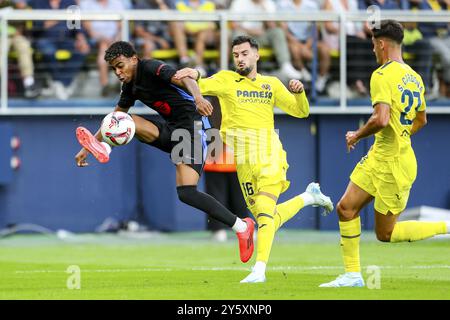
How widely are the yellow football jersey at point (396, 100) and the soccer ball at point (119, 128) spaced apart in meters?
2.40

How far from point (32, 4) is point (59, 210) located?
11.1ft

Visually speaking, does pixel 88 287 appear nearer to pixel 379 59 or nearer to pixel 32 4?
pixel 379 59

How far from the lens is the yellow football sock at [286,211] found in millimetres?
11484

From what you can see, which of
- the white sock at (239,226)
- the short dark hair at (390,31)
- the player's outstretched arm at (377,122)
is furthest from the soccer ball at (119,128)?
the short dark hair at (390,31)

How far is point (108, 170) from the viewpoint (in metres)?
17.7

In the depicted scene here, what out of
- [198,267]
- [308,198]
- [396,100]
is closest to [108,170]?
[198,267]

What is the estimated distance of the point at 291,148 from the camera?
18.1 meters

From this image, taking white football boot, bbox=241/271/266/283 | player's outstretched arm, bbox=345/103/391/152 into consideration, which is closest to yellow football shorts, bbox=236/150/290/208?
white football boot, bbox=241/271/266/283

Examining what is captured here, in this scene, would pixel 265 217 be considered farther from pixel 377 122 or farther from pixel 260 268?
pixel 377 122

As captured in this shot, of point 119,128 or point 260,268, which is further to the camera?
point 119,128

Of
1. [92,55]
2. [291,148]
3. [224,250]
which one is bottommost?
[224,250]

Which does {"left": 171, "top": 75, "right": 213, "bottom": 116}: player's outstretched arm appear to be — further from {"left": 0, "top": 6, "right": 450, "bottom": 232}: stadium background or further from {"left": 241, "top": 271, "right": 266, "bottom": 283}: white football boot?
{"left": 0, "top": 6, "right": 450, "bottom": 232}: stadium background

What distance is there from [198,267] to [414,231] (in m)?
3.21
